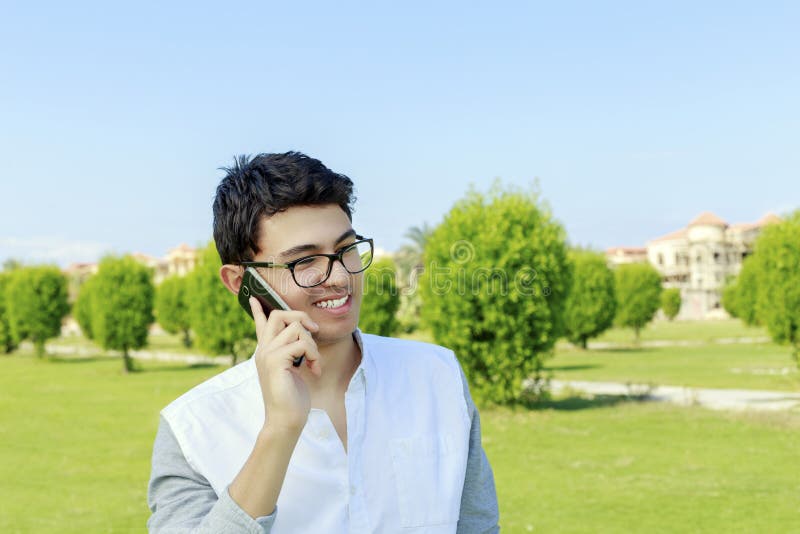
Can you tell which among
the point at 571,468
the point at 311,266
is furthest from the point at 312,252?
the point at 571,468

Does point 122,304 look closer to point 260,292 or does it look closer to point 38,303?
point 38,303

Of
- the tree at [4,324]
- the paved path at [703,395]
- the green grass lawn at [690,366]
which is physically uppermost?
the tree at [4,324]

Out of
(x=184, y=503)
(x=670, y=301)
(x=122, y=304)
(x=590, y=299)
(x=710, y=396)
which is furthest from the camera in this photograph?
(x=670, y=301)

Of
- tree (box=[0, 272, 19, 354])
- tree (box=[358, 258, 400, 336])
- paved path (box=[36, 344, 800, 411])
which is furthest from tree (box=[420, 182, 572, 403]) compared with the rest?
tree (box=[0, 272, 19, 354])

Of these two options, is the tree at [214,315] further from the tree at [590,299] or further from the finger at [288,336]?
the finger at [288,336]

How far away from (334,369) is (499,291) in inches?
608

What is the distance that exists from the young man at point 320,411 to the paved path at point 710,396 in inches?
692

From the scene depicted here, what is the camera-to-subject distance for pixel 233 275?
226 cm

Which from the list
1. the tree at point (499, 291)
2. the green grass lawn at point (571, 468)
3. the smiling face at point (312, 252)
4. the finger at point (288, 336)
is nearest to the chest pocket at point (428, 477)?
the smiling face at point (312, 252)

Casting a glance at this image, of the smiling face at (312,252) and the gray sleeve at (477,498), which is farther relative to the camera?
the gray sleeve at (477,498)

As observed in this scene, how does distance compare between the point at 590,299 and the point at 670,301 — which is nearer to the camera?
the point at 590,299

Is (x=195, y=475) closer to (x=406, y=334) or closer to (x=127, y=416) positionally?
(x=127, y=416)

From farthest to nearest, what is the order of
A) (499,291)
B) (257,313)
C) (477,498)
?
1. (499,291)
2. (477,498)
3. (257,313)

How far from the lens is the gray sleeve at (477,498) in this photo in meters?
2.22
